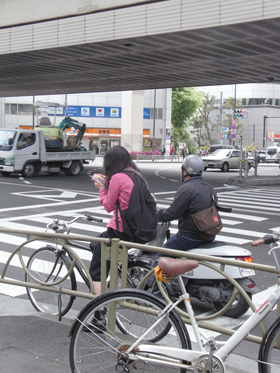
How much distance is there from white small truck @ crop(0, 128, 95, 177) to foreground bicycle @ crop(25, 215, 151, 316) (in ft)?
60.5

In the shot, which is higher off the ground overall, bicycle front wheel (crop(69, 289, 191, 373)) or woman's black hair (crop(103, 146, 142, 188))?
woman's black hair (crop(103, 146, 142, 188))

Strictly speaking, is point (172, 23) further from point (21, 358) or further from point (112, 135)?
point (112, 135)

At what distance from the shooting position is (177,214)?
486cm

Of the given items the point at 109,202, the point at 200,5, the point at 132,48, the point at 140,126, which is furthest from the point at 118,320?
the point at 140,126

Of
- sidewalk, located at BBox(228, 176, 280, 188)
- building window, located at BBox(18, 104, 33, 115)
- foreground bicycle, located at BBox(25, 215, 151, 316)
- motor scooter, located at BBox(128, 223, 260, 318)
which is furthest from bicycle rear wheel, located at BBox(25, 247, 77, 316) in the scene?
building window, located at BBox(18, 104, 33, 115)

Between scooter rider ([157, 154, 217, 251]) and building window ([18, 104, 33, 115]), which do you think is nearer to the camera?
scooter rider ([157, 154, 217, 251])

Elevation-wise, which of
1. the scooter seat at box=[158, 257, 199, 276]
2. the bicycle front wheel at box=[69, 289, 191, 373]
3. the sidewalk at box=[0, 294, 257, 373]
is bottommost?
the sidewalk at box=[0, 294, 257, 373]

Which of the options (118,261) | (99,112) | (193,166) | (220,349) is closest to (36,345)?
(118,261)

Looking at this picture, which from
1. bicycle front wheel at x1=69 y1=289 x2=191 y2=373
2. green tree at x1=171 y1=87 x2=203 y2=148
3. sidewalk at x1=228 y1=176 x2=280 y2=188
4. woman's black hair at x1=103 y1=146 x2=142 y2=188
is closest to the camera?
bicycle front wheel at x1=69 y1=289 x2=191 y2=373

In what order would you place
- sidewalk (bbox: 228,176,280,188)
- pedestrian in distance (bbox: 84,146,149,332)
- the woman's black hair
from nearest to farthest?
pedestrian in distance (bbox: 84,146,149,332)
the woman's black hair
sidewalk (bbox: 228,176,280,188)

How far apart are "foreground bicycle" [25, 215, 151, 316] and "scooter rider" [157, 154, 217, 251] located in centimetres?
52

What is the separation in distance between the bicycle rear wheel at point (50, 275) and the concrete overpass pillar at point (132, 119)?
48.0 meters

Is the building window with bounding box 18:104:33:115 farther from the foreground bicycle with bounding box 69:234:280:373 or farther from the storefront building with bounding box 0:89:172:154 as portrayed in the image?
the foreground bicycle with bounding box 69:234:280:373

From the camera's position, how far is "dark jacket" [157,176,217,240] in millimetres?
4816
